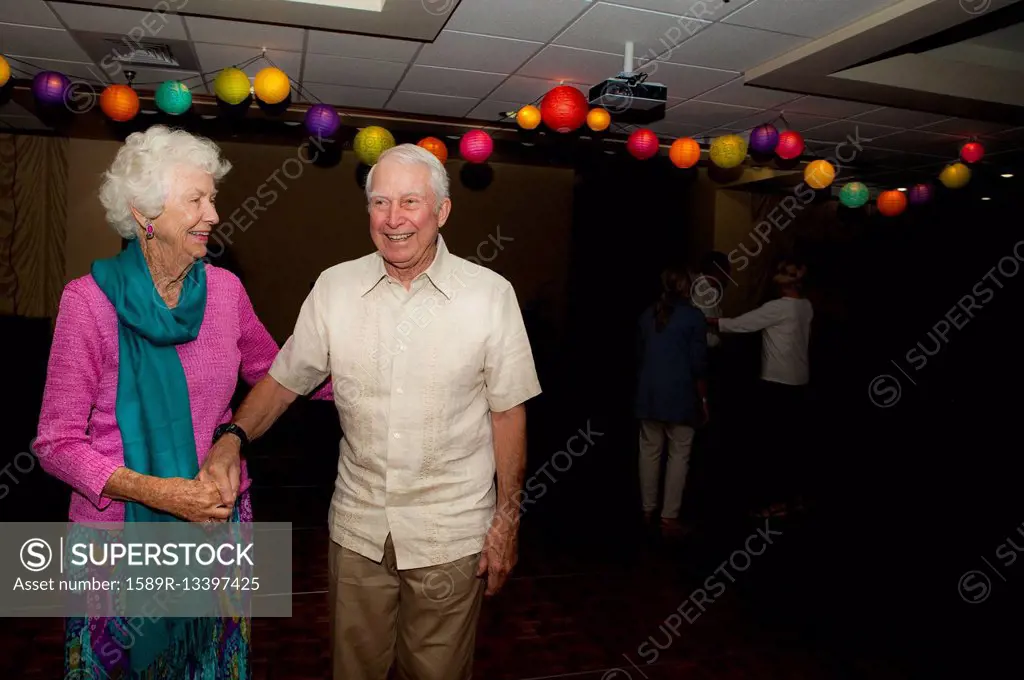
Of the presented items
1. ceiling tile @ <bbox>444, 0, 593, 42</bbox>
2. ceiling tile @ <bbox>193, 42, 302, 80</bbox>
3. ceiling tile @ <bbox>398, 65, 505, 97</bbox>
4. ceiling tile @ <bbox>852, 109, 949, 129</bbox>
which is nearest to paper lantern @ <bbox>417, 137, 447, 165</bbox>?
ceiling tile @ <bbox>398, 65, 505, 97</bbox>

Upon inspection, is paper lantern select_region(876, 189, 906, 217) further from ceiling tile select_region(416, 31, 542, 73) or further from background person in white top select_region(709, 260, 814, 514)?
ceiling tile select_region(416, 31, 542, 73)

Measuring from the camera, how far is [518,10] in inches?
142

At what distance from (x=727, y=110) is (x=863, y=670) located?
409 centimetres

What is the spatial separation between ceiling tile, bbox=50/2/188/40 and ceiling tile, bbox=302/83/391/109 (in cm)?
122

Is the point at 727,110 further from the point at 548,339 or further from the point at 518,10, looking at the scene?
the point at 548,339

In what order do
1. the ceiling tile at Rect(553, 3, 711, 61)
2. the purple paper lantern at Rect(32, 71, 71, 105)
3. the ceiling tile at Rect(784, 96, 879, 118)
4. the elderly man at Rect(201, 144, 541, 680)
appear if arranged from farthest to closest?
the ceiling tile at Rect(784, 96, 879, 118) → the purple paper lantern at Rect(32, 71, 71, 105) → the ceiling tile at Rect(553, 3, 711, 61) → the elderly man at Rect(201, 144, 541, 680)

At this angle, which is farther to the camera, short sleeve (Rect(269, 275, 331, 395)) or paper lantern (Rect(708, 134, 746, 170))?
paper lantern (Rect(708, 134, 746, 170))

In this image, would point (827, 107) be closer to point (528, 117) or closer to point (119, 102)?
point (528, 117)

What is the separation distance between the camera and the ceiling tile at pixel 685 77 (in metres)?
4.44

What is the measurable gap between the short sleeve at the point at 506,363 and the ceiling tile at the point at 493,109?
14.1 ft

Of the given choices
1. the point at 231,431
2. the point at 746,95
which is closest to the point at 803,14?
the point at 746,95

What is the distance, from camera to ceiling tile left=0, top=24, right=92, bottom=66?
4.16 meters

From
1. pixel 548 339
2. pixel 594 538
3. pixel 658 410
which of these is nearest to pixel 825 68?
pixel 658 410

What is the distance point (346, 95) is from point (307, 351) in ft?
14.5
